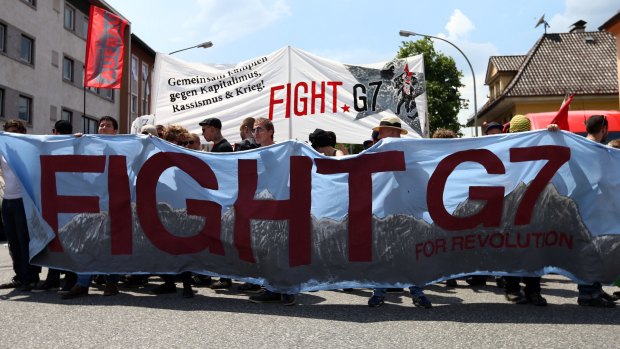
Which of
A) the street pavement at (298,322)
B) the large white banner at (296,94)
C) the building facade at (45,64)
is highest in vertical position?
the building facade at (45,64)

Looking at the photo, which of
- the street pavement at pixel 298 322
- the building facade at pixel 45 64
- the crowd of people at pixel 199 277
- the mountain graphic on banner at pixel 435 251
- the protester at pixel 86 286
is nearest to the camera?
the street pavement at pixel 298 322

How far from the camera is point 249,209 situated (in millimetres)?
6402

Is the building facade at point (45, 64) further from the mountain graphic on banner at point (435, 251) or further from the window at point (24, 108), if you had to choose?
the mountain graphic on banner at point (435, 251)

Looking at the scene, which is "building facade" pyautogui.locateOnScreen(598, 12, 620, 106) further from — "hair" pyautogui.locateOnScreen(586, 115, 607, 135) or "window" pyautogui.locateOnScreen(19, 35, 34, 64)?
"window" pyautogui.locateOnScreen(19, 35, 34, 64)

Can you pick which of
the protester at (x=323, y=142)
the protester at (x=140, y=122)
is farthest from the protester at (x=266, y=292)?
the protester at (x=140, y=122)

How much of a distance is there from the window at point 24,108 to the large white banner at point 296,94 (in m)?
19.7

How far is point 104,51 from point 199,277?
5.77m

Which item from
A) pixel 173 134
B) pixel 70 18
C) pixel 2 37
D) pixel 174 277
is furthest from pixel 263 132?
pixel 70 18

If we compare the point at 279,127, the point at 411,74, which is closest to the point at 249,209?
the point at 279,127

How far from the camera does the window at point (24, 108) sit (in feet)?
92.9

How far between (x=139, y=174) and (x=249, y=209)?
1.25 m

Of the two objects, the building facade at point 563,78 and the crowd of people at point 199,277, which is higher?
the building facade at point 563,78

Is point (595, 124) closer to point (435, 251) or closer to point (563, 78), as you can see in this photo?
point (435, 251)

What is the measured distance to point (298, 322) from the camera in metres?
5.25
